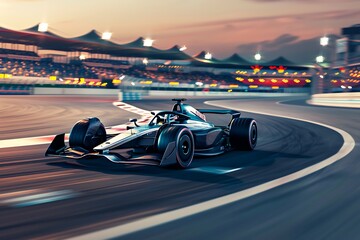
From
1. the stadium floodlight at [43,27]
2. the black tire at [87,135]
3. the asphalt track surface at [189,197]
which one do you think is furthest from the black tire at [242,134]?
the stadium floodlight at [43,27]

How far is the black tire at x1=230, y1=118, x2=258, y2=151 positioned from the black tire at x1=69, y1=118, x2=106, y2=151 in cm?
249

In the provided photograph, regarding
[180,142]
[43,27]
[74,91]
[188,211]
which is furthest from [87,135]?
[43,27]

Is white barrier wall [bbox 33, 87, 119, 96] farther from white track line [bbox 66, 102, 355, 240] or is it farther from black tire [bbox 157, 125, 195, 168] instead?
white track line [bbox 66, 102, 355, 240]

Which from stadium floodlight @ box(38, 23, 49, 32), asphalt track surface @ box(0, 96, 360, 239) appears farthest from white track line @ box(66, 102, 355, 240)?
stadium floodlight @ box(38, 23, 49, 32)

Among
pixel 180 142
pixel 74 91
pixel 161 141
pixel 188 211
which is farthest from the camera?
pixel 74 91

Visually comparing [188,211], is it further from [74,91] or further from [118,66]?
[118,66]

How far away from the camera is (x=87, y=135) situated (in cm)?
771

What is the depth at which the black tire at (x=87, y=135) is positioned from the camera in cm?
768

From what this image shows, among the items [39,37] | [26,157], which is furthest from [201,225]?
[39,37]

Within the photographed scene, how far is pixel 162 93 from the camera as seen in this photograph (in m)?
60.4

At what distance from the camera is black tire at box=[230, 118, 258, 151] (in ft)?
28.9

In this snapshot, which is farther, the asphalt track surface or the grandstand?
the grandstand

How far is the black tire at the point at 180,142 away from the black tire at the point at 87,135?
1.46 meters

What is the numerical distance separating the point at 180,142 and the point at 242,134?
7.31 ft
